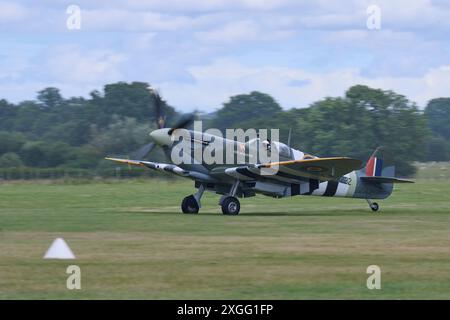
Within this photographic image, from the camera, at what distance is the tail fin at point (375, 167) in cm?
3080

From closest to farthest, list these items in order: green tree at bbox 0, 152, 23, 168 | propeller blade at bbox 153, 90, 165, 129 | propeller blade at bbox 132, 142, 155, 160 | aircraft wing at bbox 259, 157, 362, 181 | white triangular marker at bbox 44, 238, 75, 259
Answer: white triangular marker at bbox 44, 238, 75, 259, aircraft wing at bbox 259, 157, 362, 181, propeller blade at bbox 132, 142, 155, 160, propeller blade at bbox 153, 90, 165, 129, green tree at bbox 0, 152, 23, 168

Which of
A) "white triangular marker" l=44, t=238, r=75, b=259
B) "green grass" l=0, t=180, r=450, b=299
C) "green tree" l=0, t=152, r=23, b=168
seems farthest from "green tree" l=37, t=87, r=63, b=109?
"white triangular marker" l=44, t=238, r=75, b=259

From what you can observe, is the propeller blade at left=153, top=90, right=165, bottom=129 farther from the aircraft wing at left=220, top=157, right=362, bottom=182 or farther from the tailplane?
the tailplane

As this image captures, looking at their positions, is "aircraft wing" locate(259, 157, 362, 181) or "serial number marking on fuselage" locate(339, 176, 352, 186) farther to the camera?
"serial number marking on fuselage" locate(339, 176, 352, 186)

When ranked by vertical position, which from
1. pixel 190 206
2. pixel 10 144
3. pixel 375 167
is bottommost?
pixel 190 206

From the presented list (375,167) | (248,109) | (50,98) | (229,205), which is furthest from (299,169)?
(50,98)

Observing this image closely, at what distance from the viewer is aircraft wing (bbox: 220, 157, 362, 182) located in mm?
26859

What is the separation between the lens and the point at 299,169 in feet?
90.4

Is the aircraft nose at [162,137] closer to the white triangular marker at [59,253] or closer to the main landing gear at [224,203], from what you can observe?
the main landing gear at [224,203]

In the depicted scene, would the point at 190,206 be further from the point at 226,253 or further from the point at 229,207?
the point at 226,253

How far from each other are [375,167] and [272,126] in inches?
2150

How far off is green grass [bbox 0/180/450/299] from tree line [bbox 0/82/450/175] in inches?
1324

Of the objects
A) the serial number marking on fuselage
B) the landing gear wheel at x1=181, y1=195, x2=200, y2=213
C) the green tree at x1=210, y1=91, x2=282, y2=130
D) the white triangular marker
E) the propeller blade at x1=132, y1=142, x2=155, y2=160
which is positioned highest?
the green tree at x1=210, y1=91, x2=282, y2=130

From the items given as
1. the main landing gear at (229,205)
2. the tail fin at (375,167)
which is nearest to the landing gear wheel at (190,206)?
the main landing gear at (229,205)
